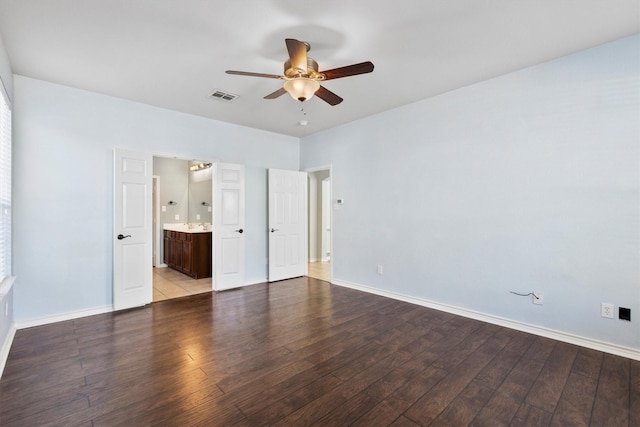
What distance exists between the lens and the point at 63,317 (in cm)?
349

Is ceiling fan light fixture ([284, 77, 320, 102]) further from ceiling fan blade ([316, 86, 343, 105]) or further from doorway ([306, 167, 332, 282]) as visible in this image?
doorway ([306, 167, 332, 282])

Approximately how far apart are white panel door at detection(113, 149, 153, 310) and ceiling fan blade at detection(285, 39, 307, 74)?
2.76 m

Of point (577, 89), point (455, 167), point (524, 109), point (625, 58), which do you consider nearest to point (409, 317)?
point (455, 167)

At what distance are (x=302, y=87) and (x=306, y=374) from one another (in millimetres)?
2387

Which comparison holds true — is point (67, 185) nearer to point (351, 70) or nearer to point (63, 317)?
point (63, 317)

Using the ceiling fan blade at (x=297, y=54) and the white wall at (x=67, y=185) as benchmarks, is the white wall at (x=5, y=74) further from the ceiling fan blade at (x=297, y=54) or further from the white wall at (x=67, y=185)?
the ceiling fan blade at (x=297, y=54)

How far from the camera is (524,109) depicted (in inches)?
124

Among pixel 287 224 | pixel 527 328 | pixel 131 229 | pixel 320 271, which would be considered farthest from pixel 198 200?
pixel 527 328

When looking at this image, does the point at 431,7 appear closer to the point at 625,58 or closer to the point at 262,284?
the point at 625,58

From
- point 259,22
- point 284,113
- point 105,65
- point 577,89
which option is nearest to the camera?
point 259,22

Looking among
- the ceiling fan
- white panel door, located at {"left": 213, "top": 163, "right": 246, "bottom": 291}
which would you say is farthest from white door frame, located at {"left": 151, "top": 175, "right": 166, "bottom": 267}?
the ceiling fan

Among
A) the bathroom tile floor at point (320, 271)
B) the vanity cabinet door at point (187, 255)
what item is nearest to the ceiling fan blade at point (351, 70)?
the bathroom tile floor at point (320, 271)

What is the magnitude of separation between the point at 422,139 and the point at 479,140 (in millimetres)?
748

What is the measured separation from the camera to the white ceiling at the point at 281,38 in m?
2.19
